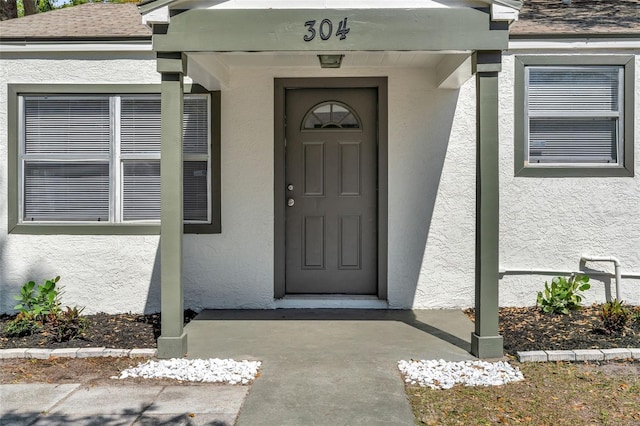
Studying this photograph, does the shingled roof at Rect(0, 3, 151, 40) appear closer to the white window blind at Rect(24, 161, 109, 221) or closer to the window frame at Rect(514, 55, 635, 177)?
the white window blind at Rect(24, 161, 109, 221)

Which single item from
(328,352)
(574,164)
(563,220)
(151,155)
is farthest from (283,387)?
(574,164)

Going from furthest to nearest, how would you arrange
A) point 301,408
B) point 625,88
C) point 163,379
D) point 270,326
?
point 625,88
point 270,326
point 163,379
point 301,408

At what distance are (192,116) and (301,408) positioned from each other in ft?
12.5

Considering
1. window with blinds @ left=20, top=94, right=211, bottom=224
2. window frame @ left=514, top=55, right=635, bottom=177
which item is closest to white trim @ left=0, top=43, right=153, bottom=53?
window with blinds @ left=20, top=94, right=211, bottom=224

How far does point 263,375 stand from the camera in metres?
4.19

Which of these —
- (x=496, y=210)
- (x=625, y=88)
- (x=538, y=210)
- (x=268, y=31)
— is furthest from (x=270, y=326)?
(x=625, y=88)

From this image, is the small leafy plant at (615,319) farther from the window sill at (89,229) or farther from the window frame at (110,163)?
the window sill at (89,229)

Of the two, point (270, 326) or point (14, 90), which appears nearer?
point (270, 326)

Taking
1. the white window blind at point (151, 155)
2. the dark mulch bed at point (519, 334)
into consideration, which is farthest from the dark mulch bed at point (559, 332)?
the white window blind at point (151, 155)

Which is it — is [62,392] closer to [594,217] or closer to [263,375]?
[263,375]

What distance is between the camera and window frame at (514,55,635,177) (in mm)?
6066

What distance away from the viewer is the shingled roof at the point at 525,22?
6.05 meters

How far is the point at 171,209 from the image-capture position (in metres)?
4.56

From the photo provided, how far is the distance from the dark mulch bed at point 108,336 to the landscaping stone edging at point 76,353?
0.16m
